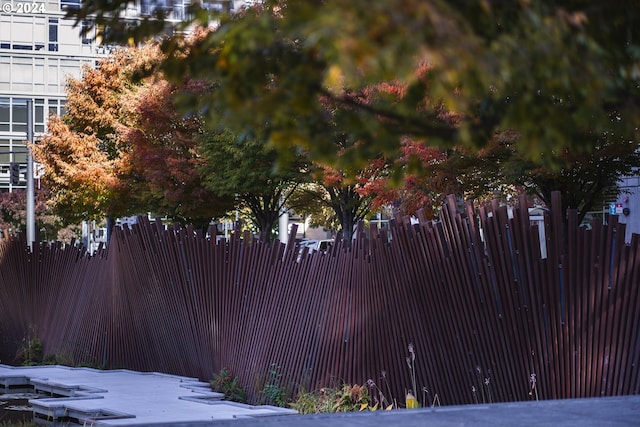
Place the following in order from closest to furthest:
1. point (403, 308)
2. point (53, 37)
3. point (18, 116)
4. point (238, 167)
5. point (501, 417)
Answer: point (501, 417)
point (403, 308)
point (238, 167)
point (18, 116)
point (53, 37)

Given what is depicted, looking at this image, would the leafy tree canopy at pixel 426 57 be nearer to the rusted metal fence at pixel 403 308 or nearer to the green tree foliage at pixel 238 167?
the rusted metal fence at pixel 403 308

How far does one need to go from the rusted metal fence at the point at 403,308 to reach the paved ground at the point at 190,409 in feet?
2.10

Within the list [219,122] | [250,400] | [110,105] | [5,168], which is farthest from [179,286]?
[5,168]

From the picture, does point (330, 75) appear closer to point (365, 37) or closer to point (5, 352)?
point (365, 37)

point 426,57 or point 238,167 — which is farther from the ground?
point 238,167

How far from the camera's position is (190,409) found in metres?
11.9

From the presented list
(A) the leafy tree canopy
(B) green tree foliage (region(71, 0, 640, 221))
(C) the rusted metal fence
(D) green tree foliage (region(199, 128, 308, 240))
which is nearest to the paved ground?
(C) the rusted metal fence

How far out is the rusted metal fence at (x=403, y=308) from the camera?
381 inches

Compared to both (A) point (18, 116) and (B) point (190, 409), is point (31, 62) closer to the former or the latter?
(A) point (18, 116)

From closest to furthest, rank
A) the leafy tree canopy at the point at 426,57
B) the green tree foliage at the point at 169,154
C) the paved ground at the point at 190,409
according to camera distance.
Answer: the leafy tree canopy at the point at 426,57
the paved ground at the point at 190,409
the green tree foliage at the point at 169,154

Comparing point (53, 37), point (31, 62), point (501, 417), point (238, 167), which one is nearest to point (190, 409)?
point (501, 417)

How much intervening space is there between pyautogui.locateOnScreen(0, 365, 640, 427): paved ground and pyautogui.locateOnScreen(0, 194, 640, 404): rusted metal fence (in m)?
0.64

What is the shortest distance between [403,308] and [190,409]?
2620mm

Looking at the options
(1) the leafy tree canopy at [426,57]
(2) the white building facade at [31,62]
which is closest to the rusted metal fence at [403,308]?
(1) the leafy tree canopy at [426,57]
